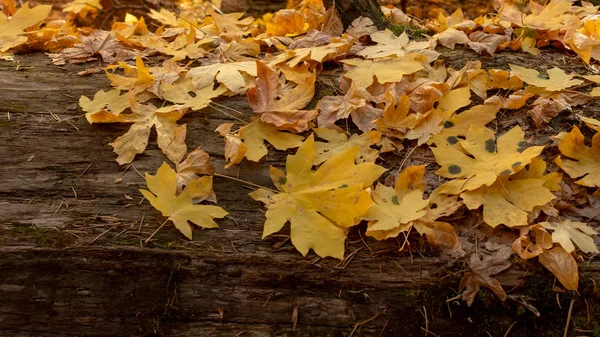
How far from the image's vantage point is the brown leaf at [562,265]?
4.47ft

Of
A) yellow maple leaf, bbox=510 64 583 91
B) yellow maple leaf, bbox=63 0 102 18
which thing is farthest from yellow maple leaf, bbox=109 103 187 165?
yellow maple leaf, bbox=63 0 102 18

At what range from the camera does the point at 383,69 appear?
1964 millimetres

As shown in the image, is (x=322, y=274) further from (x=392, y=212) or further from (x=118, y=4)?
(x=118, y=4)

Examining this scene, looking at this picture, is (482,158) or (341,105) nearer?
(482,158)

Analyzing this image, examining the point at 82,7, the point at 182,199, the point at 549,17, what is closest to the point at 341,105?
the point at 182,199

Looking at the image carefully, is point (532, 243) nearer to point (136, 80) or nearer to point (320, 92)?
point (320, 92)

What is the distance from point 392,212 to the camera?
4.91 ft

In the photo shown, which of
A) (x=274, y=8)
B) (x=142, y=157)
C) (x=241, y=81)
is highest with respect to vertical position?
(x=241, y=81)

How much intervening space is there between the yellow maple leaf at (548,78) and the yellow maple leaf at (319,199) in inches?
34.5

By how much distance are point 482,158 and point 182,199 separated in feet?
3.47

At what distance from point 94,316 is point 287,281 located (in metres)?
0.61

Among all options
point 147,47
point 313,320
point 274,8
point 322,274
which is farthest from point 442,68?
point 274,8

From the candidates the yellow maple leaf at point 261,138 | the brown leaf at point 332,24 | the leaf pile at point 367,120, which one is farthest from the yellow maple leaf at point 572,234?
the brown leaf at point 332,24

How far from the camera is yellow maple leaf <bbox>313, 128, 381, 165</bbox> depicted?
5.61 feet
